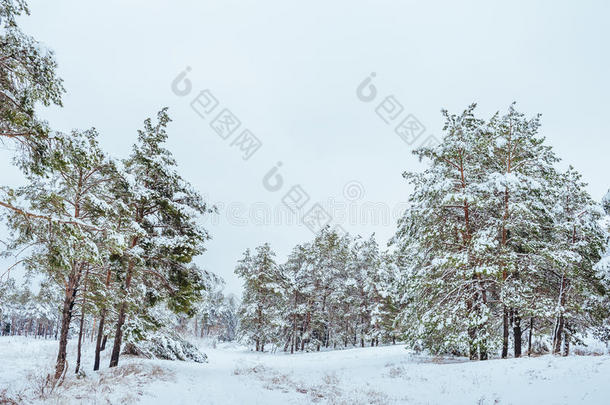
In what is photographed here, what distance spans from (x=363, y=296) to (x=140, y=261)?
84.0 feet

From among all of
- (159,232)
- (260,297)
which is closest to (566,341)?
(159,232)

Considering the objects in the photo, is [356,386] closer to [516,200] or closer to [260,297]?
[516,200]

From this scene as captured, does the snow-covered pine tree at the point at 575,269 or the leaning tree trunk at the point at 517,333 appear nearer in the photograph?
the snow-covered pine tree at the point at 575,269

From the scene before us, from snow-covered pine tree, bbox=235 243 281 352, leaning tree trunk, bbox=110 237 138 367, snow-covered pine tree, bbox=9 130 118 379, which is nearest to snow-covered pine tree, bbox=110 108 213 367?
leaning tree trunk, bbox=110 237 138 367

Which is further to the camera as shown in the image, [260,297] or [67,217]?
[260,297]

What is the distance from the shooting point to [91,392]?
27.1 feet

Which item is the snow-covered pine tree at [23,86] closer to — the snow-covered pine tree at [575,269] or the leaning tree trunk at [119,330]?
the leaning tree trunk at [119,330]

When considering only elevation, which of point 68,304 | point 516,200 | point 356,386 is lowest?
point 356,386

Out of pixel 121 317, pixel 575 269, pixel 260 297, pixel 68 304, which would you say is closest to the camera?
pixel 68 304

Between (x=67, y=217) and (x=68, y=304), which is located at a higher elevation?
(x=67, y=217)

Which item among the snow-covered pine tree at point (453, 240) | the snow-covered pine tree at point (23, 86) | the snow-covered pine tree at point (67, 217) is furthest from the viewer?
the snow-covered pine tree at point (453, 240)

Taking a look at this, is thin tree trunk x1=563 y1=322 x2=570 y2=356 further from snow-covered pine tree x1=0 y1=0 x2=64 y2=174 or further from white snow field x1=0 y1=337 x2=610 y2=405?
snow-covered pine tree x1=0 y1=0 x2=64 y2=174

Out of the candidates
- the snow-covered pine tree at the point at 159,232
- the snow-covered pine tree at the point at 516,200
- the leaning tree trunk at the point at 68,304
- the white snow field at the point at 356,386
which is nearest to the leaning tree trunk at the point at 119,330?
the snow-covered pine tree at the point at 159,232

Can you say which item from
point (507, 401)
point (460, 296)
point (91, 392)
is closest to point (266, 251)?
point (460, 296)
